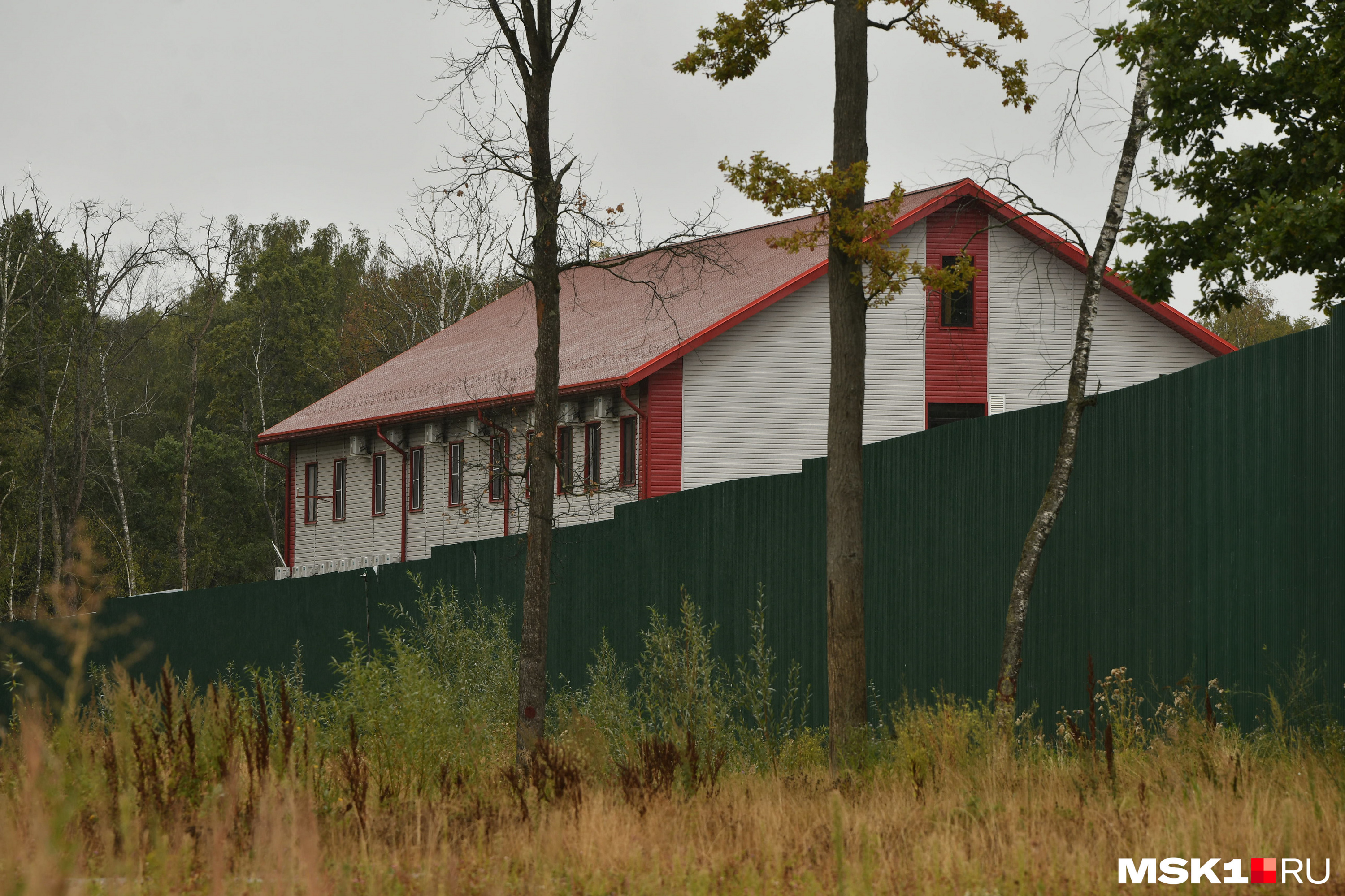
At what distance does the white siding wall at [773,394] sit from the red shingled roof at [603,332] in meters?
0.52

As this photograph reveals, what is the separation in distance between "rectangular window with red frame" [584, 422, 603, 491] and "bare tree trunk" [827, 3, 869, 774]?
624 inches

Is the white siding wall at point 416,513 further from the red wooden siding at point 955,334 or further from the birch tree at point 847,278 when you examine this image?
the birch tree at point 847,278

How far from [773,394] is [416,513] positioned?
994 centimetres

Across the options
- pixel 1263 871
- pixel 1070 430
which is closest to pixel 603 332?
pixel 1070 430

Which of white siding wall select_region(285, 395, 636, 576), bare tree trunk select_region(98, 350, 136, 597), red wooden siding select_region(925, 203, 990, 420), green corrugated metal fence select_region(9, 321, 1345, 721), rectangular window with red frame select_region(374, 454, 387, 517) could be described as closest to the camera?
green corrugated metal fence select_region(9, 321, 1345, 721)

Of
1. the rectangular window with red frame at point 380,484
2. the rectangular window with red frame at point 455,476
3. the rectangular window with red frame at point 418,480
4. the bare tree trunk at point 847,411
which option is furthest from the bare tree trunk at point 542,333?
the rectangular window with red frame at point 380,484

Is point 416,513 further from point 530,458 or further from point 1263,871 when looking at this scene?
A: point 1263,871

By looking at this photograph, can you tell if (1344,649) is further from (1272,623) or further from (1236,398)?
(1236,398)

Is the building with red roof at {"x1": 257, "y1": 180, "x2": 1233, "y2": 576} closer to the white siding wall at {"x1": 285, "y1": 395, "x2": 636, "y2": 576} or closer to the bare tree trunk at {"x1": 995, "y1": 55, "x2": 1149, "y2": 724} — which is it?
the white siding wall at {"x1": 285, "y1": 395, "x2": 636, "y2": 576}

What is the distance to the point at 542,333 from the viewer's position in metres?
11.1

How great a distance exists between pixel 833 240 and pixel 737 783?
3950mm

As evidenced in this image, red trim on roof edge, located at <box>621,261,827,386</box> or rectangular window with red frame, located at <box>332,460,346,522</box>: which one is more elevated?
red trim on roof edge, located at <box>621,261,827,386</box>

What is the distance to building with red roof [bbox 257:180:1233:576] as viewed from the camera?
80.8 ft

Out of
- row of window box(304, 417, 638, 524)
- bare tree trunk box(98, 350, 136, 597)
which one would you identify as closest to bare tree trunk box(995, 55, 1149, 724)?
row of window box(304, 417, 638, 524)
